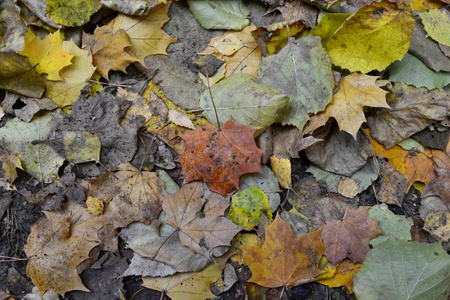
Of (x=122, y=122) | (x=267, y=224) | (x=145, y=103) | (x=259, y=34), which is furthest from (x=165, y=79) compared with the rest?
(x=267, y=224)

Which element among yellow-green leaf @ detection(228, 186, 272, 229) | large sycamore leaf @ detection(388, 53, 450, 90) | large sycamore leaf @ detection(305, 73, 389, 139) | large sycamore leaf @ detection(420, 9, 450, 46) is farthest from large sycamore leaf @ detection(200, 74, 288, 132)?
large sycamore leaf @ detection(420, 9, 450, 46)

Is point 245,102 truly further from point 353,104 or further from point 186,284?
point 186,284

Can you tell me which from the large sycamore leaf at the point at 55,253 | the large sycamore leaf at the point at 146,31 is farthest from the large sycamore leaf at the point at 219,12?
the large sycamore leaf at the point at 55,253

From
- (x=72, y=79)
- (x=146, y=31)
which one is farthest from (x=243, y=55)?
(x=72, y=79)

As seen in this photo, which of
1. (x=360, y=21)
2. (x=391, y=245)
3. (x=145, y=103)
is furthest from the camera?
(x=145, y=103)

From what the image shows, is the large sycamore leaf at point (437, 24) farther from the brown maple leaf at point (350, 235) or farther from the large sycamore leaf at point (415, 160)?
the brown maple leaf at point (350, 235)

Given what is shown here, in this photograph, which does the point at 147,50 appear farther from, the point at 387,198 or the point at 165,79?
the point at 387,198
